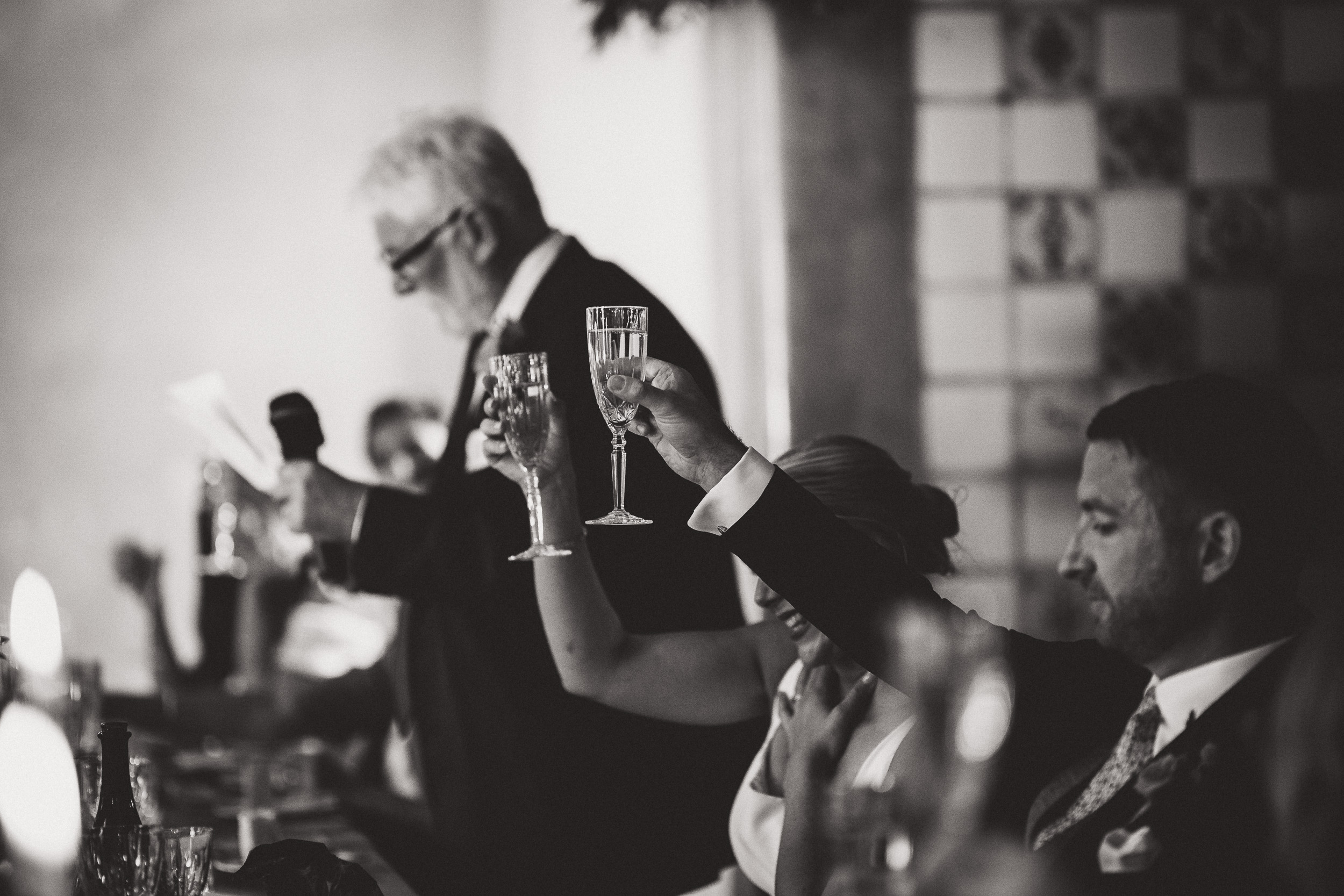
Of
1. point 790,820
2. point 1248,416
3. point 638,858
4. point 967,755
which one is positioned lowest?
point 638,858

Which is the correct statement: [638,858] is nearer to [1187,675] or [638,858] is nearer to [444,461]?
[444,461]

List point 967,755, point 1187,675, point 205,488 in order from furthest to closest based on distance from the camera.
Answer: point 205,488 < point 1187,675 < point 967,755

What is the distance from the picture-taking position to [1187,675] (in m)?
1.66

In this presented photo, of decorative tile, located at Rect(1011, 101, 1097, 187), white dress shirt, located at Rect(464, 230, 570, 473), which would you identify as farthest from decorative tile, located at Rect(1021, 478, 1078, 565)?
white dress shirt, located at Rect(464, 230, 570, 473)

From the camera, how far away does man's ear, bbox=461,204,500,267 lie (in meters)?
2.43

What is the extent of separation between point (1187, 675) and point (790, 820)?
0.46m

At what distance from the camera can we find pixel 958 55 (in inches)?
141

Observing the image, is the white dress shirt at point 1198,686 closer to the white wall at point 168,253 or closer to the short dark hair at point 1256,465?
the short dark hair at point 1256,465

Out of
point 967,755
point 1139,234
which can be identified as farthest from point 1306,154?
point 967,755

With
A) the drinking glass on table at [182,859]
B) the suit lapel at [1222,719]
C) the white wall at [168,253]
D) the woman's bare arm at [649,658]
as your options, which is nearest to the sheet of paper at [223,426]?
the woman's bare arm at [649,658]

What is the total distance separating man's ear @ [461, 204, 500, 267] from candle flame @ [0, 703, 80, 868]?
1397 millimetres

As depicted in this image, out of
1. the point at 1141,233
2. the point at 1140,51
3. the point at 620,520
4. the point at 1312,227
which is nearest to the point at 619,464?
the point at 620,520

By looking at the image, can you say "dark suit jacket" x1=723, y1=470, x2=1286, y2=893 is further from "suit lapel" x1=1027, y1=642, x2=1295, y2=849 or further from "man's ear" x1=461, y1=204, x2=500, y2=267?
"man's ear" x1=461, y1=204, x2=500, y2=267

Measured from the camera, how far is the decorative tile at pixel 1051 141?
3.61 metres
